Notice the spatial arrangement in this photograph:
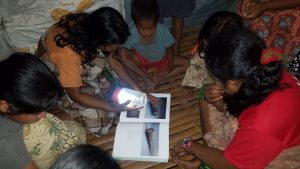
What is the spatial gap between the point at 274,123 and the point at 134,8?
1049mm

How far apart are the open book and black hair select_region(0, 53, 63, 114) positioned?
554mm

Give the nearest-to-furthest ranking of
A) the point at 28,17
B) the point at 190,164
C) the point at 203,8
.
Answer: the point at 190,164 < the point at 28,17 < the point at 203,8

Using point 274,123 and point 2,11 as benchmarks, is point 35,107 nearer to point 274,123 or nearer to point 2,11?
point 274,123

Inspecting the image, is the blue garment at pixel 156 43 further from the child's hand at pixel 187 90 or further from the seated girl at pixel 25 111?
the seated girl at pixel 25 111

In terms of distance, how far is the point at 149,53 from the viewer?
6.63 feet

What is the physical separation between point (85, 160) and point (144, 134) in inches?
31.3

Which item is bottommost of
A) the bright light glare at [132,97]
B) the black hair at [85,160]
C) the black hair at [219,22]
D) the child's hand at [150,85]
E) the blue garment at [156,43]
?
the child's hand at [150,85]

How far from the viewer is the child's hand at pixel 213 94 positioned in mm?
1438

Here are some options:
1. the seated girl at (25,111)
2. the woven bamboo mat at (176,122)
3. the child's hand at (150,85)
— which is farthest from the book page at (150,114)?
the seated girl at (25,111)

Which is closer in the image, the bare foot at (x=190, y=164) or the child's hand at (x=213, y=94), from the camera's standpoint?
the child's hand at (x=213, y=94)

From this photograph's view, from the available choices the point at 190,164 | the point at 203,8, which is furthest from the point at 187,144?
the point at 203,8

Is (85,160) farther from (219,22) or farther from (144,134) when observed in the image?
(219,22)

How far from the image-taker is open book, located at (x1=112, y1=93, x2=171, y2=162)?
5.06 feet

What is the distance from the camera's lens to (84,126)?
68.4 inches
